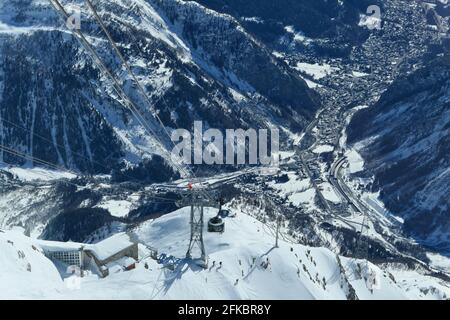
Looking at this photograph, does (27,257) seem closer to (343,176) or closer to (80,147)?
(80,147)

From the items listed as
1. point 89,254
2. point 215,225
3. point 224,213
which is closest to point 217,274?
point 89,254

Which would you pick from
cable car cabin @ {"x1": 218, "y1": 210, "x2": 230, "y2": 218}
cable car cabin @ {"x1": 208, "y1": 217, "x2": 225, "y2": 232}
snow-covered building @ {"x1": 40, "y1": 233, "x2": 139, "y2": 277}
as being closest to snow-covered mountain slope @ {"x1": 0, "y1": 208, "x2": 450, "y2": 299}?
cable car cabin @ {"x1": 208, "y1": 217, "x2": 225, "y2": 232}

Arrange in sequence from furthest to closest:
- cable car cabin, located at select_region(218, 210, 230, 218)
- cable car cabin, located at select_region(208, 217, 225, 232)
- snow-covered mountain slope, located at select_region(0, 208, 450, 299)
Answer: cable car cabin, located at select_region(218, 210, 230, 218), cable car cabin, located at select_region(208, 217, 225, 232), snow-covered mountain slope, located at select_region(0, 208, 450, 299)

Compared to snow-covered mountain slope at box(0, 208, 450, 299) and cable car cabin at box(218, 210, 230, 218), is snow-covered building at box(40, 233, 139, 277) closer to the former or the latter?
snow-covered mountain slope at box(0, 208, 450, 299)

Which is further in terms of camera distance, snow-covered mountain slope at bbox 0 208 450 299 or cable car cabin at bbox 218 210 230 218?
cable car cabin at bbox 218 210 230 218

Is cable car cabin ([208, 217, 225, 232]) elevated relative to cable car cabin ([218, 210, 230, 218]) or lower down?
elevated

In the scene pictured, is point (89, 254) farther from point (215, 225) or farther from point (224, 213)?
point (224, 213)

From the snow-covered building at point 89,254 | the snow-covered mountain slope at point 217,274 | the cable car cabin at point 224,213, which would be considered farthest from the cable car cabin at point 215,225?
the cable car cabin at point 224,213

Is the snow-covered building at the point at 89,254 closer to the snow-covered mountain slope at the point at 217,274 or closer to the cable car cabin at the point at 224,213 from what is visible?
the snow-covered mountain slope at the point at 217,274
